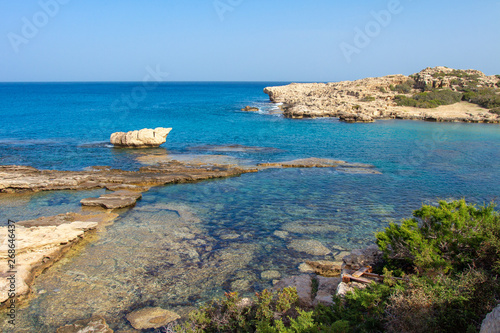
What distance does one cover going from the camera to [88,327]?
8.98 metres

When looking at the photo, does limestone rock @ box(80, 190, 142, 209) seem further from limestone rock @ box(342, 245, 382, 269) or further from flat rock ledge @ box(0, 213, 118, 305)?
limestone rock @ box(342, 245, 382, 269)

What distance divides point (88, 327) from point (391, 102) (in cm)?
6151

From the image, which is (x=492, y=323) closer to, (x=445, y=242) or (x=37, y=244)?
(x=445, y=242)

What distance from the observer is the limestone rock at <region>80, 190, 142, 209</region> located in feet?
59.0

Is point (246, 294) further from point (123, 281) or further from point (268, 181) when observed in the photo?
point (268, 181)

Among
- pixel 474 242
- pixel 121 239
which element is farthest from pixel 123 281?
pixel 474 242

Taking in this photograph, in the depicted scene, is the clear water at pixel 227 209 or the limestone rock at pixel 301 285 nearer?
the limestone rock at pixel 301 285

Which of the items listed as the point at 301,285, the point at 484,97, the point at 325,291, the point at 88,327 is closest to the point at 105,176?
the point at 88,327

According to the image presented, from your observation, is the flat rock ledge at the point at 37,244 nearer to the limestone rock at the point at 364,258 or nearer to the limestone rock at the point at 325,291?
the limestone rock at the point at 325,291

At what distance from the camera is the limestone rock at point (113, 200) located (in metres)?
18.0

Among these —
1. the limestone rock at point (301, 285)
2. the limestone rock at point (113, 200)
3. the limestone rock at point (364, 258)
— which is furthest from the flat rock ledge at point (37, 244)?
the limestone rock at point (364, 258)

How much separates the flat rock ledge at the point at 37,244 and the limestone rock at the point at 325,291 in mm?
8375

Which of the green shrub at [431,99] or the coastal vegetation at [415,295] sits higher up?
the green shrub at [431,99]

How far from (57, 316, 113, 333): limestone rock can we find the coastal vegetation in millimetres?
2227
